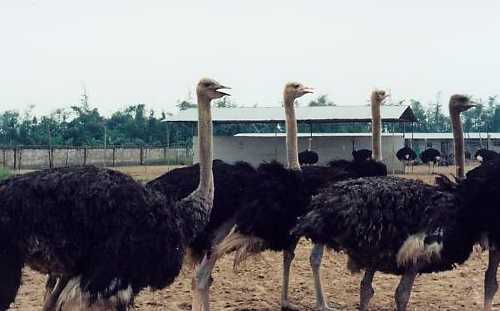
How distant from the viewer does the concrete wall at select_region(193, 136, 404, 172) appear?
1040 inches

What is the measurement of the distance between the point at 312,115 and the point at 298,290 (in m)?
22.2

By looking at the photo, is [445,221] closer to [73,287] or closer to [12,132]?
[73,287]

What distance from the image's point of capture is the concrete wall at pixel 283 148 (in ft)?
86.7

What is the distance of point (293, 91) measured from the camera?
6.87 m

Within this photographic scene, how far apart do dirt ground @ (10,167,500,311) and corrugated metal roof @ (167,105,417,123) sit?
19188 mm

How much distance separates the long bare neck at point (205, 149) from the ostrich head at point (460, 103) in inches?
97.3

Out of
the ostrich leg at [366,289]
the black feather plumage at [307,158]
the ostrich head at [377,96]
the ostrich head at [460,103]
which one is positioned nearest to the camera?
the ostrich leg at [366,289]

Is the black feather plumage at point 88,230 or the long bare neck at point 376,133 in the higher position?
the long bare neck at point 376,133

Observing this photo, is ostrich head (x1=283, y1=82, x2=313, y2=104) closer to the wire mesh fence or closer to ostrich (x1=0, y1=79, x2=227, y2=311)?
ostrich (x1=0, y1=79, x2=227, y2=311)

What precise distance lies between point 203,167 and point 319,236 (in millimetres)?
871

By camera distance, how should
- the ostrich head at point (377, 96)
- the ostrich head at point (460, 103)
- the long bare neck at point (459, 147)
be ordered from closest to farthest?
1. the long bare neck at point (459, 147)
2. the ostrich head at point (460, 103)
3. the ostrich head at point (377, 96)

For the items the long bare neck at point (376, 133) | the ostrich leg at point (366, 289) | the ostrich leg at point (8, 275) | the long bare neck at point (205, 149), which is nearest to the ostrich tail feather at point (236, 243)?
the long bare neck at point (205, 149)

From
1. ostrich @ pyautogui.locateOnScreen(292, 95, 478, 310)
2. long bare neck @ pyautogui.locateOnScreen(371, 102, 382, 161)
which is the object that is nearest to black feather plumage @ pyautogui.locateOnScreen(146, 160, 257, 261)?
ostrich @ pyautogui.locateOnScreen(292, 95, 478, 310)

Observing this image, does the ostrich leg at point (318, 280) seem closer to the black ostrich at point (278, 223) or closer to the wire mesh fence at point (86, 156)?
the black ostrich at point (278, 223)
